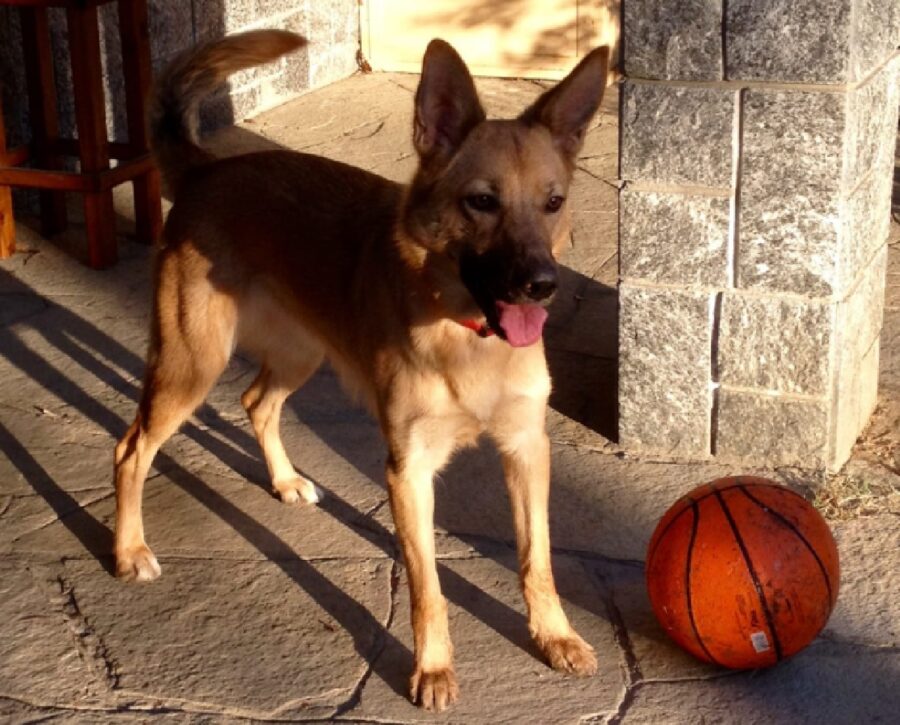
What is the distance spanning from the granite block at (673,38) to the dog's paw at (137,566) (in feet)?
6.86

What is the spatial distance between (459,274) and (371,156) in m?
4.22

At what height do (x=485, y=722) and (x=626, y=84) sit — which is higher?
(x=626, y=84)

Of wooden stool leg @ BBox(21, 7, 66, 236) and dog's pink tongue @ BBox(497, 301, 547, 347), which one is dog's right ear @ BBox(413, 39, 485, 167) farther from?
wooden stool leg @ BBox(21, 7, 66, 236)

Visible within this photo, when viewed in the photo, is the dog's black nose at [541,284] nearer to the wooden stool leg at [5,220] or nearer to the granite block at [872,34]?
the granite block at [872,34]

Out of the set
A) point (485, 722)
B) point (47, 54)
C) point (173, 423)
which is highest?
point (47, 54)

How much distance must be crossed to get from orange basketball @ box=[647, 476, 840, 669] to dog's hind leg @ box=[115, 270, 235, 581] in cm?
147

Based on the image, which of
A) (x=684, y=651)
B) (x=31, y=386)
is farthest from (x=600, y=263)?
(x=684, y=651)

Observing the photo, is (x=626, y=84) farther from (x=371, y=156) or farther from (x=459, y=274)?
(x=371, y=156)

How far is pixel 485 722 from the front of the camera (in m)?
3.68

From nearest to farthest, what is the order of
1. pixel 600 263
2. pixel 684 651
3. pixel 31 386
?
pixel 684 651 → pixel 31 386 → pixel 600 263

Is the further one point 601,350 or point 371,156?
point 371,156

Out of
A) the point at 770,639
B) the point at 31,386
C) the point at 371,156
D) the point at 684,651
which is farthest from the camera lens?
the point at 371,156

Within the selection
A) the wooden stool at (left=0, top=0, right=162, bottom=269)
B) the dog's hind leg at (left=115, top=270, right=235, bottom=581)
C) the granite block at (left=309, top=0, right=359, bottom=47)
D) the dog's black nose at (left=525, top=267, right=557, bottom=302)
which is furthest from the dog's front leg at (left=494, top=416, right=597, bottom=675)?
the granite block at (left=309, top=0, right=359, bottom=47)

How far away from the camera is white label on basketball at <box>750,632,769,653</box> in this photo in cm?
366
